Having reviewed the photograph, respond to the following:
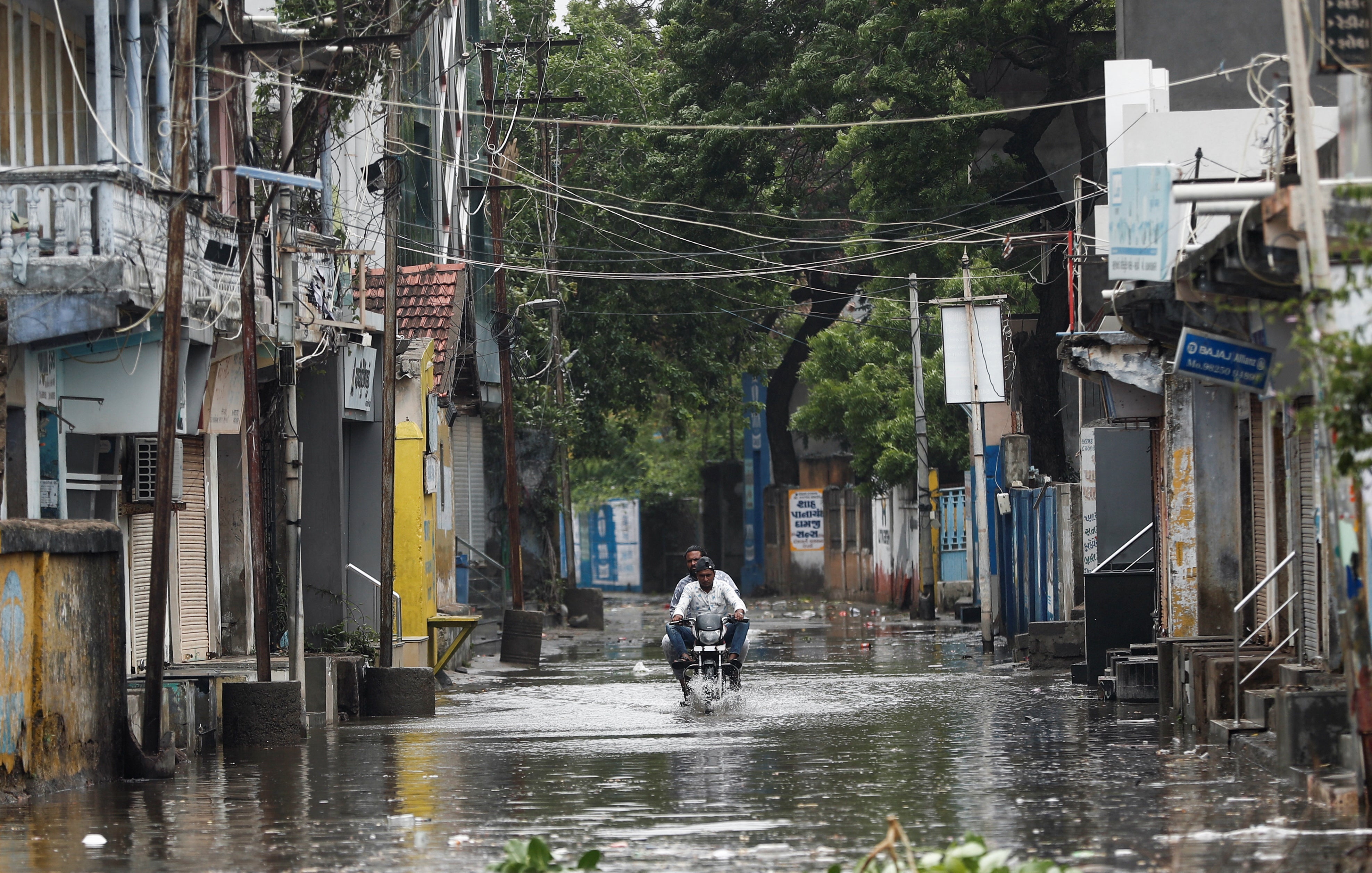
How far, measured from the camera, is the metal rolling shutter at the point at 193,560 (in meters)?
20.8

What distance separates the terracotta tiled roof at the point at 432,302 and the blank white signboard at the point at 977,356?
7.99m

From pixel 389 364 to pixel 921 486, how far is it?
63.4ft

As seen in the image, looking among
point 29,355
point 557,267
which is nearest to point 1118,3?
point 29,355

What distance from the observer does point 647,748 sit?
15.9 metres

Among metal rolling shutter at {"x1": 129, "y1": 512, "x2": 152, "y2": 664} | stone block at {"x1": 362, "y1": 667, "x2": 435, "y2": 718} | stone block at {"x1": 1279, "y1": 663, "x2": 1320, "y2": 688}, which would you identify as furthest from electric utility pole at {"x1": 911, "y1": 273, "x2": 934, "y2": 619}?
stone block at {"x1": 1279, "y1": 663, "x2": 1320, "y2": 688}

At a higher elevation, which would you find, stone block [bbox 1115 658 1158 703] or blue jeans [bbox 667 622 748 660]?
blue jeans [bbox 667 622 748 660]

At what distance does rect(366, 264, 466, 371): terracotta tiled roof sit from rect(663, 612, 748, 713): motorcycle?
31.6 feet

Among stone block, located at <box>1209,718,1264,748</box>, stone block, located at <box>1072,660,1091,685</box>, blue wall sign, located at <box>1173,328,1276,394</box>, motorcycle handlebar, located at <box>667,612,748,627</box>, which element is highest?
blue wall sign, located at <box>1173,328,1276,394</box>

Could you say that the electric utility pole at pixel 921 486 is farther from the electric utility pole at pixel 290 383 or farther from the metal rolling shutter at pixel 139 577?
the metal rolling shutter at pixel 139 577

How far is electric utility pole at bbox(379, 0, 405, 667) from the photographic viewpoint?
835 inches

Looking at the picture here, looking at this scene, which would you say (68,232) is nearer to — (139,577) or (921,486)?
(139,577)

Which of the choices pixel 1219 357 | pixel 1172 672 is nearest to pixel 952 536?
pixel 1172 672

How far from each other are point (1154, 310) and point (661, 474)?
4531cm

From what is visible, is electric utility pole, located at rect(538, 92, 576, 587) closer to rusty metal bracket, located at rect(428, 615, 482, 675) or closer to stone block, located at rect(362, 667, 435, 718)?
rusty metal bracket, located at rect(428, 615, 482, 675)
